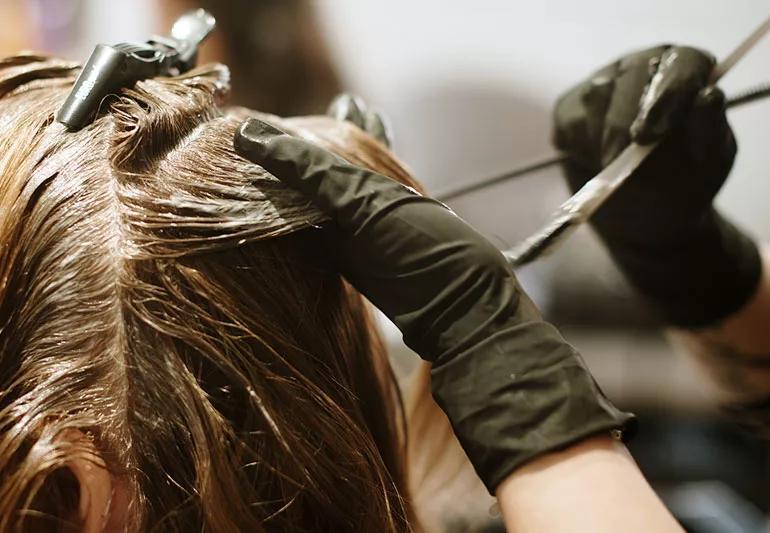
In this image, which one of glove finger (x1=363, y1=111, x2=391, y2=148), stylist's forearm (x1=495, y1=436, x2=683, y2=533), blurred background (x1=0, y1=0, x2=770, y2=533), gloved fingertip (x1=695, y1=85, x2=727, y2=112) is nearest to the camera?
stylist's forearm (x1=495, y1=436, x2=683, y2=533)

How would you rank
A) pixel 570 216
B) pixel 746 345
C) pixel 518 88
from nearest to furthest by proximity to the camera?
pixel 570 216 → pixel 746 345 → pixel 518 88

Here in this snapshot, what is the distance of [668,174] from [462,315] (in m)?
0.39

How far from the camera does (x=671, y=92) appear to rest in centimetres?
73

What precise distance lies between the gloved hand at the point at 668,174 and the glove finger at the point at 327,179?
1.01 feet

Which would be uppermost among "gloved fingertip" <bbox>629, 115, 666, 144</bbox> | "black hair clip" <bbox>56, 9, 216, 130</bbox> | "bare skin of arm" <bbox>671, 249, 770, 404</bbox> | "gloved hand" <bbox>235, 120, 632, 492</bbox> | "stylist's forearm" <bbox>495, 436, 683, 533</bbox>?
"black hair clip" <bbox>56, 9, 216, 130</bbox>

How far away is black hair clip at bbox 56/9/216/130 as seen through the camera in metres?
0.58

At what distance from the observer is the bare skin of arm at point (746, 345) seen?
88 centimetres

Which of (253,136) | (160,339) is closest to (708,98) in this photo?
(253,136)

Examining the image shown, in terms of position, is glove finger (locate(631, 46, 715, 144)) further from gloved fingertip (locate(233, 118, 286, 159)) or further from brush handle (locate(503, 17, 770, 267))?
gloved fingertip (locate(233, 118, 286, 159))

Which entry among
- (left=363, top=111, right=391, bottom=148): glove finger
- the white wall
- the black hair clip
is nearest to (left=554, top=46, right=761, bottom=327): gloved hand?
(left=363, top=111, right=391, bottom=148): glove finger

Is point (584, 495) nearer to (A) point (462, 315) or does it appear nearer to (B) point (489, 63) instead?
(A) point (462, 315)

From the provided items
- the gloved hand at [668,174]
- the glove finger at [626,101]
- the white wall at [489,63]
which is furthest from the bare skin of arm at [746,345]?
the white wall at [489,63]

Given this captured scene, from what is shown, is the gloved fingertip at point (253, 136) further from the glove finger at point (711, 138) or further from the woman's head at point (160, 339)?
the glove finger at point (711, 138)

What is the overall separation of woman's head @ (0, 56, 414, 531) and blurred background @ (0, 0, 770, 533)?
25.7 inches
